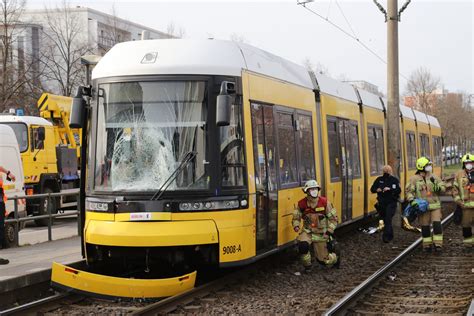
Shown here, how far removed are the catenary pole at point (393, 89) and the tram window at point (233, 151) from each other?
9.11 meters

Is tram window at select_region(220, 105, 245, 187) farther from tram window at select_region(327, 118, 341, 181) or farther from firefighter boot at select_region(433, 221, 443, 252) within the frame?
firefighter boot at select_region(433, 221, 443, 252)

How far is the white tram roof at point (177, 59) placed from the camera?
9359 mm

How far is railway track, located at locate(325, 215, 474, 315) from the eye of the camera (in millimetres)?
8398

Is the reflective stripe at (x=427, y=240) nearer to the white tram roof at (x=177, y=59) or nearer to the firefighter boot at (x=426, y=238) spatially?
the firefighter boot at (x=426, y=238)

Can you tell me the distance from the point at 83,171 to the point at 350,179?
285 inches

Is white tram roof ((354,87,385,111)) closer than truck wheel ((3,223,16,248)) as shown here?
No

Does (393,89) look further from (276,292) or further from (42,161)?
(42,161)

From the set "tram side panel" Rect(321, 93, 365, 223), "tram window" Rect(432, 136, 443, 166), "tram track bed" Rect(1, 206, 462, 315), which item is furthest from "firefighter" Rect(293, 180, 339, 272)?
A: "tram window" Rect(432, 136, 443, 166)

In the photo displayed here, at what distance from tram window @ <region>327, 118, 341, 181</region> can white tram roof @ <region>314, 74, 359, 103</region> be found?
68cm

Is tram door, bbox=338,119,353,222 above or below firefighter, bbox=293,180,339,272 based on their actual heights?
above

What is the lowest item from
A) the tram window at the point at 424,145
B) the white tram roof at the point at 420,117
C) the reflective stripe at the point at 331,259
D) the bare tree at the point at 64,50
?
the reflective stripe at the point at 331,259

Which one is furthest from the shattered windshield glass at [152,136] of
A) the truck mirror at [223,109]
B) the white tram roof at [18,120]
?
the white tram roof at [18,120]

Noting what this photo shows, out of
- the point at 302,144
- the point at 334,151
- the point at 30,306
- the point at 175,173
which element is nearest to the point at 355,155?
the point at 334,151

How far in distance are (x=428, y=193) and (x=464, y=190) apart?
2.51 feet
